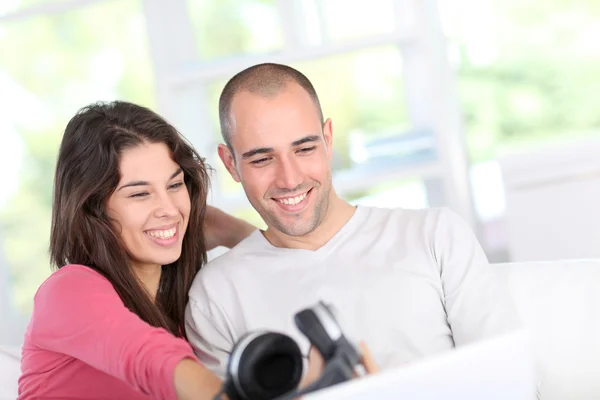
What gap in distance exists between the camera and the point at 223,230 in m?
2.55

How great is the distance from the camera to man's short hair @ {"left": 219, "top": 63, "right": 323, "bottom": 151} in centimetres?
219

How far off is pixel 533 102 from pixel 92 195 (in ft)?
10.2

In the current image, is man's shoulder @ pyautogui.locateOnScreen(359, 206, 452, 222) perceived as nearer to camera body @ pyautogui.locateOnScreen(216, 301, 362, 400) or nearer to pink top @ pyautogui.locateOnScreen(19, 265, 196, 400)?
pink top @ pyautogui.locateOnScreen(19, 265, 196, 400)

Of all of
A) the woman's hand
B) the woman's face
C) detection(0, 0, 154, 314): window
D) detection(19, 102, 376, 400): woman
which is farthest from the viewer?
detection(0, 0, 154, 314): window

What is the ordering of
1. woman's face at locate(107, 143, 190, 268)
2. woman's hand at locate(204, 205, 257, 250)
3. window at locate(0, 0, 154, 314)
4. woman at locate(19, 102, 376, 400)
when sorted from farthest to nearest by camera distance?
window at locate(0, 0, 154, 314) → woman's hand at locate(204, 205, 257, 250) → woman's face at locate(107, 143, 190, 268) → woman at locate(19, 102, 376, 400)

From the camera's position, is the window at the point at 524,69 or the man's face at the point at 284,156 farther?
the window at the point at 524,69

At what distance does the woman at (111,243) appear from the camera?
1854 millimetres

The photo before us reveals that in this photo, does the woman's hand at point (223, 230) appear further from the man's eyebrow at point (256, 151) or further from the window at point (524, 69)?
the window at point (524, 69)

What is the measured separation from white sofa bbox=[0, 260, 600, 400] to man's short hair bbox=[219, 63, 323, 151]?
65cm

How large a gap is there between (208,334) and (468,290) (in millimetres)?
620

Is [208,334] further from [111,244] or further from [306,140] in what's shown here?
[306,140]

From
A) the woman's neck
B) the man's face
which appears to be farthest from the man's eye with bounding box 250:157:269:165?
the woman's neck

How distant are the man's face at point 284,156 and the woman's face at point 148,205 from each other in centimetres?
19

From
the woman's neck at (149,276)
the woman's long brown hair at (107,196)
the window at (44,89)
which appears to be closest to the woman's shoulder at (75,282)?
the woman's long brown hair at (107,196)
